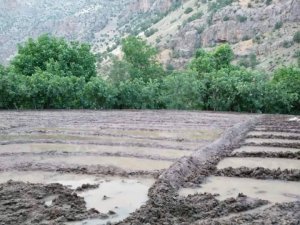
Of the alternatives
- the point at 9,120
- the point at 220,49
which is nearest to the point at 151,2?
the point at 220,49

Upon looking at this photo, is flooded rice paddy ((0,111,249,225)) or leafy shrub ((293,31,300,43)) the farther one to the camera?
leafy shrub ((293,31,300,43))

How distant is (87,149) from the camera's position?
15.9m

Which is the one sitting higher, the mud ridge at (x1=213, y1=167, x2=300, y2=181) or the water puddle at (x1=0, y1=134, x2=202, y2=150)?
the water puddle at (x1=0, y1=134, x2=202, y2=150)

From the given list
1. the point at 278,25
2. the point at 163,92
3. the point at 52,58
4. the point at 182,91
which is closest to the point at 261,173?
the point at 182,91

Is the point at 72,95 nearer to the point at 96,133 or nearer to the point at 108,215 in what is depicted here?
the point at 96,133

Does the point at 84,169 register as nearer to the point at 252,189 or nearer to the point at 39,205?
the point at 39,205

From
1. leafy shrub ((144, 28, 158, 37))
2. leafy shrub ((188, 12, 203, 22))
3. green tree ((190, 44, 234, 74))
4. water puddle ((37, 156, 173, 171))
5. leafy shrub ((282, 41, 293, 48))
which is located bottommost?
water puddle ((37, 156, 173, 171))

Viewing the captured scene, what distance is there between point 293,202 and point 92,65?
30657 mm

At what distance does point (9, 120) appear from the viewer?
24094mm

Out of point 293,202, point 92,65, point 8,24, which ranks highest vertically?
point 8,24

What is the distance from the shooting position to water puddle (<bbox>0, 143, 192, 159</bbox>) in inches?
597

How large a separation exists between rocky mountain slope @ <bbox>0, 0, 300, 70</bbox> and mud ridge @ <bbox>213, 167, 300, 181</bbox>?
45.0 m

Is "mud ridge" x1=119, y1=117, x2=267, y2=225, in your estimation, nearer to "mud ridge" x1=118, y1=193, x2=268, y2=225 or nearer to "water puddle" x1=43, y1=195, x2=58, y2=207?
"mud ridge" x1=118, y1=193, x2=268, y2=225

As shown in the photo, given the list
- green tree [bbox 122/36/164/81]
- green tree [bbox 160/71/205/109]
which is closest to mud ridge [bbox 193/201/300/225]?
green tree [bbox 160/71/205/109]
